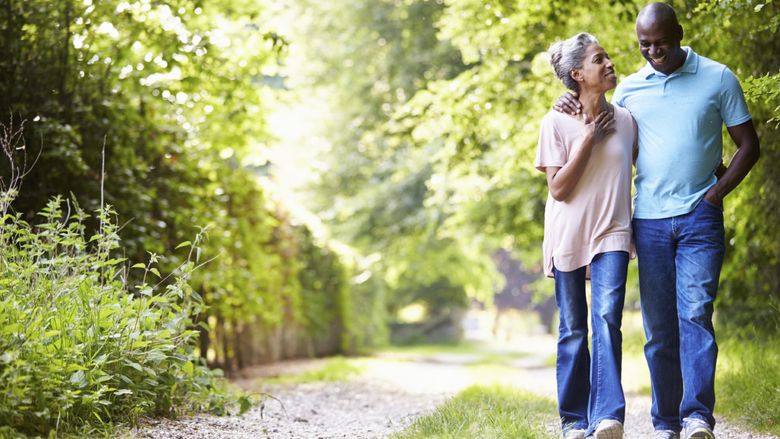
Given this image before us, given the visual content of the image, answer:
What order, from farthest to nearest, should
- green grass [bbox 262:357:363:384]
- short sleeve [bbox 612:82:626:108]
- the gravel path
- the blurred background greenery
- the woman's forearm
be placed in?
1. green grass [bbox 262:357:363:384]
2. the blurred background greenery
3. the gravel path
4. short sleeve [bbox 612:82:626:108]
5. the woman's forearm

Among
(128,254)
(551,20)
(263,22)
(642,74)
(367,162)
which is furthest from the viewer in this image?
(367,162)

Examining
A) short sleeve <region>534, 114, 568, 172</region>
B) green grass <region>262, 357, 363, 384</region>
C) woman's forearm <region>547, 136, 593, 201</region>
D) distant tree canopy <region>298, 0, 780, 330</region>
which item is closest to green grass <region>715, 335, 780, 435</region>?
distant tree canopy <region>298, 0, 780, 330</region>

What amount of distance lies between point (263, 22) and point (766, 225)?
5980 mm

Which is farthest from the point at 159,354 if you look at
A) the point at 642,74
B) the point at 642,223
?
the point at 642,74

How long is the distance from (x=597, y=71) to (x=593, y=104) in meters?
0.15

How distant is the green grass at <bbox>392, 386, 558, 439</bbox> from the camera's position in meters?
3.84

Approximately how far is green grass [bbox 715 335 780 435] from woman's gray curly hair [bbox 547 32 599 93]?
203 centimetres

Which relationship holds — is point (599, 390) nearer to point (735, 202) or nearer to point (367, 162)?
point (735, 202)

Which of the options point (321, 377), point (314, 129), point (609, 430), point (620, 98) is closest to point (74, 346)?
point (609, 430)

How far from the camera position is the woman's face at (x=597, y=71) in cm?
382

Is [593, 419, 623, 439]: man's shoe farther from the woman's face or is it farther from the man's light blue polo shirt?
the woman's face

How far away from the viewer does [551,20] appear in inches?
281

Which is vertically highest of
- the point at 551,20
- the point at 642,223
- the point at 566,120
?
the point at 551,20

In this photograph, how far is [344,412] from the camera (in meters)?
6.55
